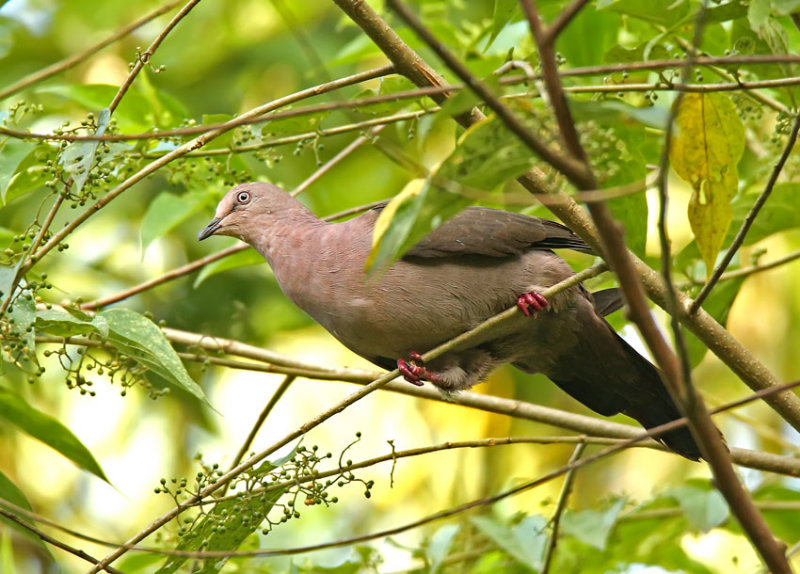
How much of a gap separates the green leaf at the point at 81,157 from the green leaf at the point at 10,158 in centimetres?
26

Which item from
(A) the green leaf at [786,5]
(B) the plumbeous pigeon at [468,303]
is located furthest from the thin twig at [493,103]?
(B) the plumbeous pigeon at [468,303]

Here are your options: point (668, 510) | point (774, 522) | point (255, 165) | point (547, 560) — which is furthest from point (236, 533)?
point (255, 165)

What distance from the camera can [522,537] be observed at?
12.5ft

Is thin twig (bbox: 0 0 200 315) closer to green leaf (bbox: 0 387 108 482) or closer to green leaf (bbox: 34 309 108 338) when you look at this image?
green leaf (bbox: 34 309 108 338)

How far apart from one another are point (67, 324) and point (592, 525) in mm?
2096

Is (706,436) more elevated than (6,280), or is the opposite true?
(6,280)

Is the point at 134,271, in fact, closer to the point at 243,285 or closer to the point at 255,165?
the point at 243,285

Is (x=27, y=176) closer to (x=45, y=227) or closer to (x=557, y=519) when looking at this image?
(x=45, y=227)

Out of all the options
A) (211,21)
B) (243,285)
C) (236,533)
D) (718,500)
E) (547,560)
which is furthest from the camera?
(211,21)

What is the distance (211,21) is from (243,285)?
2.35 metres

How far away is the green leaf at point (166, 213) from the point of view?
4.09 m

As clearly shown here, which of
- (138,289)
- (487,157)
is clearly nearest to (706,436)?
(487,157)

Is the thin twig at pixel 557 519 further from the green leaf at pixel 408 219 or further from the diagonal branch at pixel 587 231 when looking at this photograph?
the green leaf at pixel 408 219

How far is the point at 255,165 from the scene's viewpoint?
6500 millimetres
